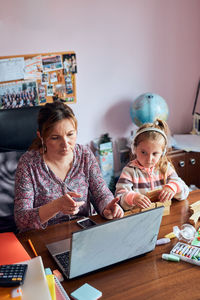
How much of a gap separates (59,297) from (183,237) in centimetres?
50

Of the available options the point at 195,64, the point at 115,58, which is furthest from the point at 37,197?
the point at 195,64

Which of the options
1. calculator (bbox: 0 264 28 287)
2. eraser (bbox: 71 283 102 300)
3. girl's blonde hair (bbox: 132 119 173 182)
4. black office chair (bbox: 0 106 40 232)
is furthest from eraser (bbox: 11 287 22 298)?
girl's blonde hair (bbox: 132 119 173 182)

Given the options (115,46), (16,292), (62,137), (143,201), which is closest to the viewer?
(16,292)

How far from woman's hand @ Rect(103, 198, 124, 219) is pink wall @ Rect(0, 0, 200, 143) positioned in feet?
5.49

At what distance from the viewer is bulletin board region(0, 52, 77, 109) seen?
266cm

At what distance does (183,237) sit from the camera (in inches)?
47.4

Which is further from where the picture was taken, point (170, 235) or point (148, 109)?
point (148, 109)

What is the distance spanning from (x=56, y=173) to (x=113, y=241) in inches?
23.5

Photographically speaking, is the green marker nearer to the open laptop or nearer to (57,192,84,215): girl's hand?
the open laptop

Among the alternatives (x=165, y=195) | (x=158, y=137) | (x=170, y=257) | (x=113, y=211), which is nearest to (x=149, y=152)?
(x=158, y=137)

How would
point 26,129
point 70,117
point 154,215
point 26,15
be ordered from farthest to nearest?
point 26,15 → point 26,129 → point 70,117 → point 154,215

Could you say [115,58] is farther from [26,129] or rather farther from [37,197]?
[37,197]

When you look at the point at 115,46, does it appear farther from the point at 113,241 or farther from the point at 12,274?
the point at 12,274

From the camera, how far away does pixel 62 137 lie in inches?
56.7
